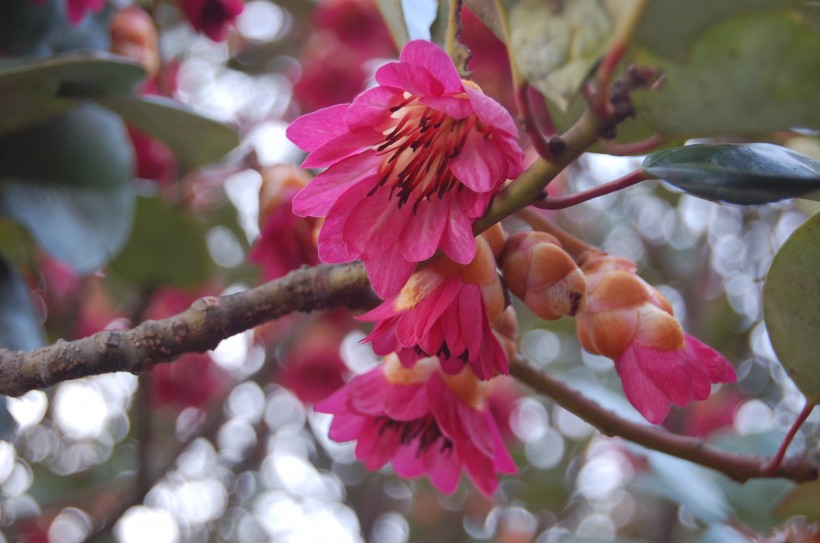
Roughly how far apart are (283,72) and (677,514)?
197 centimetres

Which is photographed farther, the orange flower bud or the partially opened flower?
the orange flower bud

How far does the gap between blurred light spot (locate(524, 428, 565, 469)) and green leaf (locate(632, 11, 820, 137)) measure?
2.58 m

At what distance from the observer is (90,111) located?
121 cm

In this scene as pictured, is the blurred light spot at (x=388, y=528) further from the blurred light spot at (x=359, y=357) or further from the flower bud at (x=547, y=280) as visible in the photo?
the flower bud at (x=547, y=280)

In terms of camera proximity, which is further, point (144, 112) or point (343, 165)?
point (144, 112)

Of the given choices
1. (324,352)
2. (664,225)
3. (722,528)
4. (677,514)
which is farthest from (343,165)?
(664,225)

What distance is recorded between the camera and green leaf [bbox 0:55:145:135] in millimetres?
855

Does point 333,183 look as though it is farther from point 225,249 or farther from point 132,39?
point 225,249

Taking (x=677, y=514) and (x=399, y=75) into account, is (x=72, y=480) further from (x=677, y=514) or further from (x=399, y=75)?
(x=399, y=75)

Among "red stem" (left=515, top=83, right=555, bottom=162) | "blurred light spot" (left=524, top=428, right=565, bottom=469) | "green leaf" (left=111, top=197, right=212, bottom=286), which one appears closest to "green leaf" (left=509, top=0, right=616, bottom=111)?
"red stem" (left=515, top=83, right=555, bottom=162)

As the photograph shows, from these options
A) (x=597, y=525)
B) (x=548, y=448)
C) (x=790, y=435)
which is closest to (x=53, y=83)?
(x=790, y=435)

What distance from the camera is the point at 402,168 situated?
2.07 ft

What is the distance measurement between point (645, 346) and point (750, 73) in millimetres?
262

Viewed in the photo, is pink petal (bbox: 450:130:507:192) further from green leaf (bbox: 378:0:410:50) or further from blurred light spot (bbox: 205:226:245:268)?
blurred light spot (bbox: 205:226:245:268)
